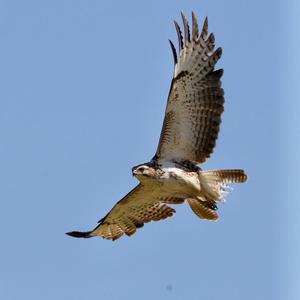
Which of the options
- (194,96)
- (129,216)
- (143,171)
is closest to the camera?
(143,171)

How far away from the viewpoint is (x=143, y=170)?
1593 cm

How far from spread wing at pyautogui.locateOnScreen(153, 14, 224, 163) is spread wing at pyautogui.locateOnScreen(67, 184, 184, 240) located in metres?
1.16

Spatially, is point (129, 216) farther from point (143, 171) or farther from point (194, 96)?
point (194, 96)

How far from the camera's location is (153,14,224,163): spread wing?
16.2 meters

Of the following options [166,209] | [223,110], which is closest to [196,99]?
[223,110]

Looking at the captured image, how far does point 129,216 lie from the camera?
1750 cm

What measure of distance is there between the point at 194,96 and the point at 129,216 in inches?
97.7

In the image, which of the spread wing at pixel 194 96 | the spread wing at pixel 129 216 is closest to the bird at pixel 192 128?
the spread wing at pixel 194 96

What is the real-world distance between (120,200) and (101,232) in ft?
2.53

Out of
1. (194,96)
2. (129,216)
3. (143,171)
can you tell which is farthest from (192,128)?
(129,216)

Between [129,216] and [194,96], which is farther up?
[194,96]

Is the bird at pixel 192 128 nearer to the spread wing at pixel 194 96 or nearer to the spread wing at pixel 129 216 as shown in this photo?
the spread wing at pixel 194 96

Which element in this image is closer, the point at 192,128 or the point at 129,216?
the point at 192,128

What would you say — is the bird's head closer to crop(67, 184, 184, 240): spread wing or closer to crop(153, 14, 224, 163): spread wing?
crop(153, 14, 224, 163): spread wing
